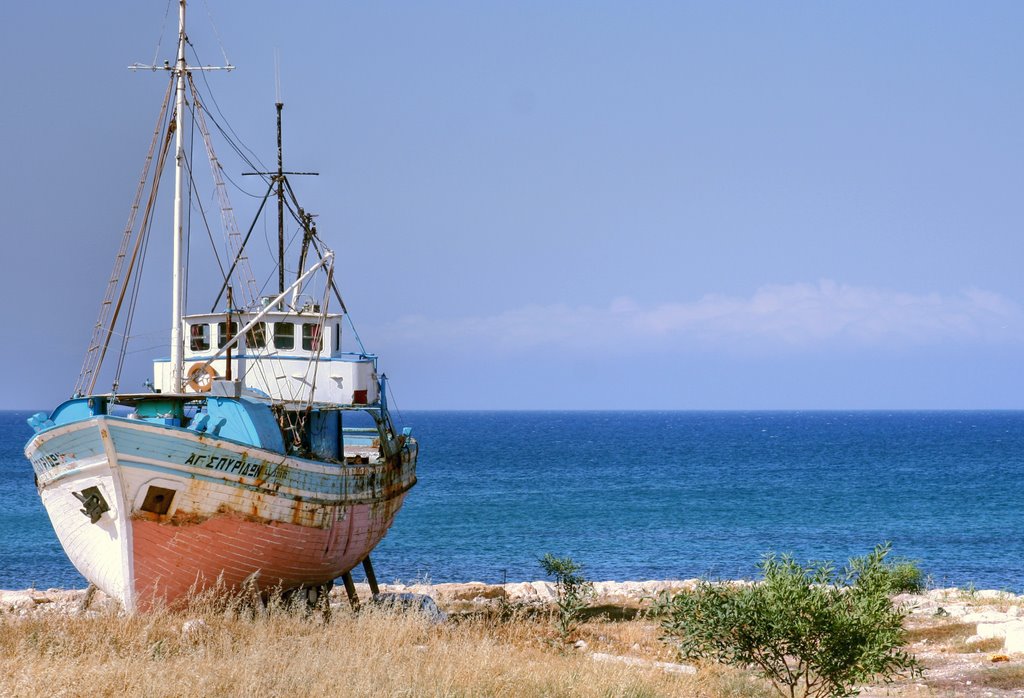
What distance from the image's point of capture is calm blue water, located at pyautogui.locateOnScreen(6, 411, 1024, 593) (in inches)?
1677

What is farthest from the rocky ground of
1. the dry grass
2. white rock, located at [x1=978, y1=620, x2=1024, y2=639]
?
the dry grass

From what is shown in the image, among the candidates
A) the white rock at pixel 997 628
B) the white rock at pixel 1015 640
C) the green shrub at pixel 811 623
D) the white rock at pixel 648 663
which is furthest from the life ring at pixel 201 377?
the white rock at pixel 997 628

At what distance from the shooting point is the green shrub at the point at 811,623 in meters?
12.1

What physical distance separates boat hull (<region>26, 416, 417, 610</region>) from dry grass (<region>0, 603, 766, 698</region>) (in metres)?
0.71

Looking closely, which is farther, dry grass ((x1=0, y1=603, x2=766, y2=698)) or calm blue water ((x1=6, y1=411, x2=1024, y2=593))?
calm blue water ((x1=6, y1=411, x2=1024, y2=593))

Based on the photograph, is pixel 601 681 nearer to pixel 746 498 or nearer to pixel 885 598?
pixel 885 598

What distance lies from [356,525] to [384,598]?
4.55 ft

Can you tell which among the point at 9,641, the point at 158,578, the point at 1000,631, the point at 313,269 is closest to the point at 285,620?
the point at 158,578

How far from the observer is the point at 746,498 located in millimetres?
71250

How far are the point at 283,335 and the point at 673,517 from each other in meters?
41.1

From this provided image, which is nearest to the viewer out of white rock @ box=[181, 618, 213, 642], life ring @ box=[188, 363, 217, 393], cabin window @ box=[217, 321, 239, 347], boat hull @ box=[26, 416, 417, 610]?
white rock @ box=[181, 618, 213, 642]

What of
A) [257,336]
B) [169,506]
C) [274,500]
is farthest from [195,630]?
[257,336]

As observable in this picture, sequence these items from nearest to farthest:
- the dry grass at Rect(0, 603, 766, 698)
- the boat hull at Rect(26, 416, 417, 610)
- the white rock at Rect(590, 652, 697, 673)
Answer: the dry grass at Rect(0, 603, 766, 698)
the white rock at Rect(590, 652, 697, 673)
the boat hull at Rect(26, 416, 417, 610)

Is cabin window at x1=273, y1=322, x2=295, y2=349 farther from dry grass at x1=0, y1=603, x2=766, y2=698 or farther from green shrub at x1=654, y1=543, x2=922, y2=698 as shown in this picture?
green shrub at x1=654, y1=543, x2=922, y2=698
